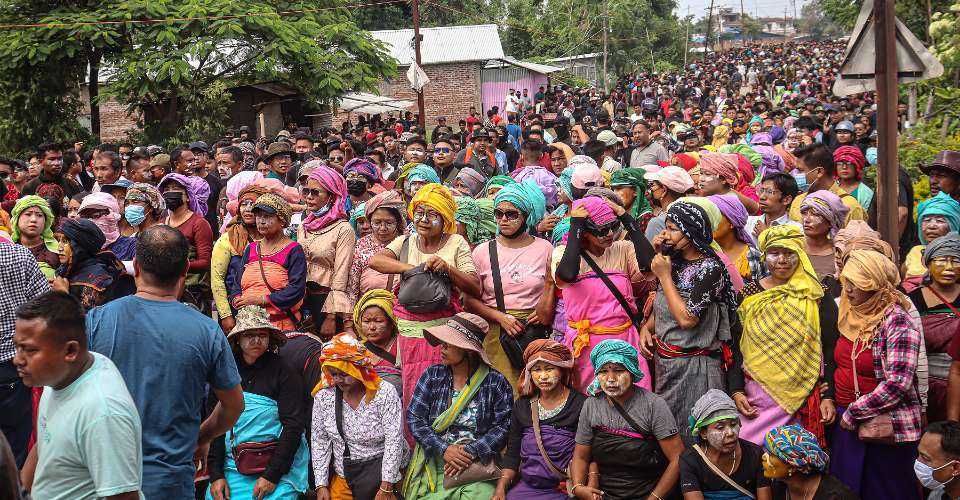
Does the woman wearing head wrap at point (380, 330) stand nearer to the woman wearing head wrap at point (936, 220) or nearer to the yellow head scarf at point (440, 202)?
the yellow head scarf at point (440, 202)

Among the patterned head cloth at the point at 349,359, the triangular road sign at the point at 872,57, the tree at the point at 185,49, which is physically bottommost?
the patterned head cloth at the point at 349,359

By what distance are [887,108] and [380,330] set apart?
361cm

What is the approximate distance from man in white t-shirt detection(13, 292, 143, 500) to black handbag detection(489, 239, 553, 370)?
114 inches

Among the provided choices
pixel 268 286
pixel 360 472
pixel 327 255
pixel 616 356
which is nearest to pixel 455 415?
pixel 360 472

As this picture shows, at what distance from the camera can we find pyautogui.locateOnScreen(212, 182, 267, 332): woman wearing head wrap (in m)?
6.72

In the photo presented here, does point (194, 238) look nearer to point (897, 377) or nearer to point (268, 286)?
point (268, 286)

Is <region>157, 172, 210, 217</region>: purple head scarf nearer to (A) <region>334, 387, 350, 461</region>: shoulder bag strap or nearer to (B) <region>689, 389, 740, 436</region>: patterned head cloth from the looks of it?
(A) <region>334, 387, 350, 461</region>: shoulder bag strap

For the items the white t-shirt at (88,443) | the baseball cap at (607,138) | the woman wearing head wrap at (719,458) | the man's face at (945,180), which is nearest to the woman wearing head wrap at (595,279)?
the woman wearing head wrap at (719,458)

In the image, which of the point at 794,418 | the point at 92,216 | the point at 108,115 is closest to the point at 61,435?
the point at 794,418

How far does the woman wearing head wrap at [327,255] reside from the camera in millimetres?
6730

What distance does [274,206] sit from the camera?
21.3 ft

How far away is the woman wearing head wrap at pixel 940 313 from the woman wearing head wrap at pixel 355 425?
10.0 ft

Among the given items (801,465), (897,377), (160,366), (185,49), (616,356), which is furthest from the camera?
(185,49)

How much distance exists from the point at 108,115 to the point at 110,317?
2696 centimetres
